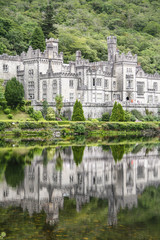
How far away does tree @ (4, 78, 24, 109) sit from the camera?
7131cm

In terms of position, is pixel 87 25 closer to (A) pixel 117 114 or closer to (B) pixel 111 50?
(B) pixel 111 50

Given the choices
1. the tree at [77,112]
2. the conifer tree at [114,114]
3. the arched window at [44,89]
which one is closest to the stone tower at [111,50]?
the conifer tree at [114,114]

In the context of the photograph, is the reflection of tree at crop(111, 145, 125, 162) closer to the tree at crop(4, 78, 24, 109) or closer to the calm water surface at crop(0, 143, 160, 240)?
the calm water surface at crop(0, 143, 160, 240)

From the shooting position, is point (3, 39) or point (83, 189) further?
point (3, 39)

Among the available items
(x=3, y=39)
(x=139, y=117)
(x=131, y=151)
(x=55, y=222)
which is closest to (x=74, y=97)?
(x=139, y=117)

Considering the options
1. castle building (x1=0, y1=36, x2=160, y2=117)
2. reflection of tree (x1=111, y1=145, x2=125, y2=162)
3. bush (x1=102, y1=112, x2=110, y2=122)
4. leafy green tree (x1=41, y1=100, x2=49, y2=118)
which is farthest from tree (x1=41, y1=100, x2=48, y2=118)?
reflection of tree (x1=111, y1=145, x2=125, y2=162)

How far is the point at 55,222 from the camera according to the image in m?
22.4

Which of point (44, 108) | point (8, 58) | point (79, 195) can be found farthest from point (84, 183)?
point (8, 58)

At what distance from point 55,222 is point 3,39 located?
253 feet

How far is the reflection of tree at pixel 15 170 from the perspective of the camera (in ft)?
102

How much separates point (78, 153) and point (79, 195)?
18.2 metres

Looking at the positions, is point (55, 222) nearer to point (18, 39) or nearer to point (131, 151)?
point (131, 151)

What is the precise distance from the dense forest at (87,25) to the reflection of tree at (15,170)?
51950mm

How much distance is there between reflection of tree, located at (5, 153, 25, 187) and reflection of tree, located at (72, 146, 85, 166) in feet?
15.1
